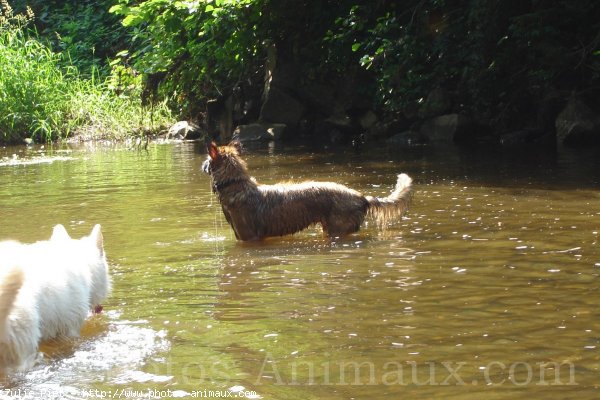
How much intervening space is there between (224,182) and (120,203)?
275 cm

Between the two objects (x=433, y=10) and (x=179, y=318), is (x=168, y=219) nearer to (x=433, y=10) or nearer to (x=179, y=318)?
(x=179, y=318)

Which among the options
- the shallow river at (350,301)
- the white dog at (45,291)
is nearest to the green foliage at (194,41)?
the shallow river at (350,301)

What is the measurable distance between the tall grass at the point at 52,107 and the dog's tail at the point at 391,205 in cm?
1301

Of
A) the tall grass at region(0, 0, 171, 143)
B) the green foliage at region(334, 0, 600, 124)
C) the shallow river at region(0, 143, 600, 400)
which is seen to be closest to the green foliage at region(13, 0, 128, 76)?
the tall grass at region(0, 0, 171, 143)

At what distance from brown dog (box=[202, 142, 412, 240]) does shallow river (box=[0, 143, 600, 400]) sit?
0.61ft

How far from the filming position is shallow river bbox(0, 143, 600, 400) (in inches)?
169

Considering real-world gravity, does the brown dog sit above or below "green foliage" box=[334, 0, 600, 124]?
A: below

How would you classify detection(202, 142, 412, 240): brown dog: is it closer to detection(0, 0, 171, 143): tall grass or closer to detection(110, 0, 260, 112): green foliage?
detection(110, 0, 260, 112): green foliage

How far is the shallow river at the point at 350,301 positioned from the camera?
430 cm

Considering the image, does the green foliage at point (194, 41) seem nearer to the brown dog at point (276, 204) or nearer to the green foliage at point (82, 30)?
the green foliage at point (82, 30)

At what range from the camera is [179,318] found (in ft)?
18.1

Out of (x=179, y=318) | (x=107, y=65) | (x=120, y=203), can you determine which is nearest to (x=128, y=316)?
(x=179, y=318)

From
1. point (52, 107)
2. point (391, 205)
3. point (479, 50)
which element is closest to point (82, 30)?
point (52, 107)

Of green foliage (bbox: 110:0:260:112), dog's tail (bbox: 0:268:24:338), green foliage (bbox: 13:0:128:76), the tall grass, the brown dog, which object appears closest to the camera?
dog's tail (bbox: 0:268:24:338)
